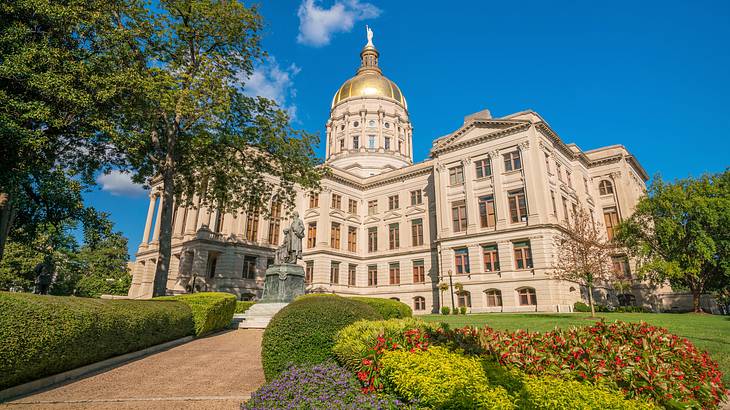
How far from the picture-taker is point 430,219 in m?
39.8

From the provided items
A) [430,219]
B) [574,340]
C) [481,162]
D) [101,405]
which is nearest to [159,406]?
[101,405]

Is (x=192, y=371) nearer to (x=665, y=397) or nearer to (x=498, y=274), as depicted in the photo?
(x=665, y=397)

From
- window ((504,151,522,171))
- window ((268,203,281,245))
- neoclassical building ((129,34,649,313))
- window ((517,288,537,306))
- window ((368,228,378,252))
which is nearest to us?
window ((517,288,537,306))

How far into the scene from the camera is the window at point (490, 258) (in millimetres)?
31306

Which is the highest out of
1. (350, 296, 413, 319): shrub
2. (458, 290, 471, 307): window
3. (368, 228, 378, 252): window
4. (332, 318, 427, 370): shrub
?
(368, 228, 378, 252): window

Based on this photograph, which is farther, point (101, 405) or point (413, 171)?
point (413, 171)

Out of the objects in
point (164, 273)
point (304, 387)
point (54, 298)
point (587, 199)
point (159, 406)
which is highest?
point (587, 199)

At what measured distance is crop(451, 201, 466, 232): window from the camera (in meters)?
34.6

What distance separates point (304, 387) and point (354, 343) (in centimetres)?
104

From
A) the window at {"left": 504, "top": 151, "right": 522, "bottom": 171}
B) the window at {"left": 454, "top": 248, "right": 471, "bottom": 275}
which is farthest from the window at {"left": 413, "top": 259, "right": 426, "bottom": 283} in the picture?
the window at {"left": 504, "top": 151, "right": 522, "bottom": 171}

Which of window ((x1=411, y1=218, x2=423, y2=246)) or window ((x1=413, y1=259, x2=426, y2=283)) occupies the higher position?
window ((x1=411, y1=218, x2=423, y2=246))

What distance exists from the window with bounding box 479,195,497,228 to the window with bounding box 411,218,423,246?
328 inches

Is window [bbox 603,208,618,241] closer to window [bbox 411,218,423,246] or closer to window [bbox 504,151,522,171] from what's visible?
window [bbox 504,151,522,171]

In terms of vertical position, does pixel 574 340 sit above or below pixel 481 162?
below
